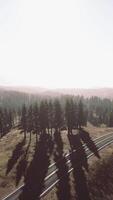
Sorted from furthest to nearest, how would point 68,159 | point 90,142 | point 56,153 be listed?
point 90,142 → point 56,153 → point 68,159

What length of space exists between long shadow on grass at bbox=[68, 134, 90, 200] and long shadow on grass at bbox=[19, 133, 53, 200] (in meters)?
7.19

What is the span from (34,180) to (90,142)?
112 ft

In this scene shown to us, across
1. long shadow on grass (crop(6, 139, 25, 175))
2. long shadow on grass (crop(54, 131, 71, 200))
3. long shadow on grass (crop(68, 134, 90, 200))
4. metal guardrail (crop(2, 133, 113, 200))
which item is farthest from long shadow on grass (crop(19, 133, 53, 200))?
long shadow on grass (crop(68, 134, 90, 200))

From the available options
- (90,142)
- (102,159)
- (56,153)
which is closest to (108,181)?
(102,159)

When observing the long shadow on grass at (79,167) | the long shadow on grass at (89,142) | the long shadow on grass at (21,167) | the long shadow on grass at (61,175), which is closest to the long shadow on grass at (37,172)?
the long shadow on grass at (21,167)

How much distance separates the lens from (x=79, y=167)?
59.4 m

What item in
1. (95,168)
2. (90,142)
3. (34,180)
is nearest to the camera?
(34,180)

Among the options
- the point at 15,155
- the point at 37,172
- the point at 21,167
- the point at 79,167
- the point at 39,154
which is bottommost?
the point at 15,155

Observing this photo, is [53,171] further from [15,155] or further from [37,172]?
[15,155]

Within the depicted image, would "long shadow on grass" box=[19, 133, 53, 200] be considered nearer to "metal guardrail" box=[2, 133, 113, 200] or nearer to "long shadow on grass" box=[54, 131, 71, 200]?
"metal guardrail" box=[2, 133, 113, 200]

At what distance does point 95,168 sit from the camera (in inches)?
2397

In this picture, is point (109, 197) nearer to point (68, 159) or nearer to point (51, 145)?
point (68, 159)

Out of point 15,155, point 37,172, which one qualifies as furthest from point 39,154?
point 37,172

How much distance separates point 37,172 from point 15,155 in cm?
2030
